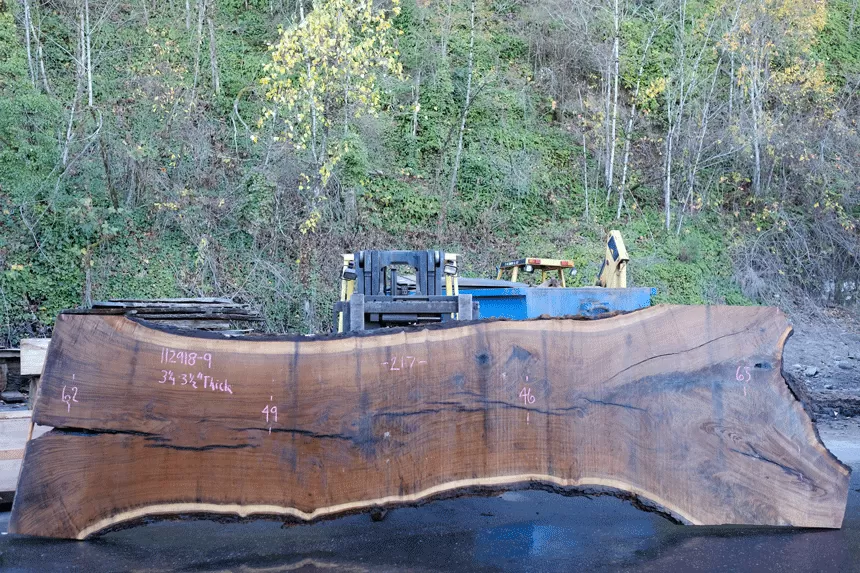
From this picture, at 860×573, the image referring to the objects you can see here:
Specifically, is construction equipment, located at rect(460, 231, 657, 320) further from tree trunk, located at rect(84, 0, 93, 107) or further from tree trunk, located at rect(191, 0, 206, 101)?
tree trunk, located at rect(191, 0, 206, 101)

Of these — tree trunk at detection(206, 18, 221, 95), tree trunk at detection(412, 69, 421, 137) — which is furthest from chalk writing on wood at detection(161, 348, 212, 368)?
tree trunk at detection(412, 69, 421, 137)

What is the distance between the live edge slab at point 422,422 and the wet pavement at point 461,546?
0.21 meters

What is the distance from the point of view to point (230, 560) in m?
4.32

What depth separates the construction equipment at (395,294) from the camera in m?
6.41

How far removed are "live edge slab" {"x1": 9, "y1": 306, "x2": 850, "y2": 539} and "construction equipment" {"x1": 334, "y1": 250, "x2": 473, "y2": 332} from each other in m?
1.32

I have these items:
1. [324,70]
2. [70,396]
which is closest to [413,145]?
[324,70]

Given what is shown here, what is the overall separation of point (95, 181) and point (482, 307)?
9.01 metres

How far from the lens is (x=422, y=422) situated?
4.66m

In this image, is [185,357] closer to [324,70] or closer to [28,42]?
[324,70]

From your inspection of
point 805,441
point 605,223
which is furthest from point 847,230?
point 805,441

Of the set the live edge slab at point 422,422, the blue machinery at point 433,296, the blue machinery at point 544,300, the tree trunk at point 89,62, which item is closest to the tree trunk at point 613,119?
the blue machinery at point 433,296

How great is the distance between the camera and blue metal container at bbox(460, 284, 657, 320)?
32.8ft

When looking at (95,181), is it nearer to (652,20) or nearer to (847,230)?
(652,20)

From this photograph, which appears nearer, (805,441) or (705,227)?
(805,441)
